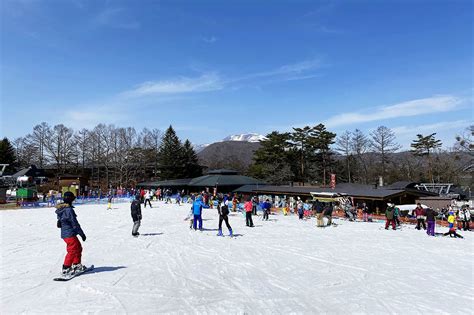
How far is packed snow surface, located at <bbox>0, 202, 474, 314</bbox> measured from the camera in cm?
533

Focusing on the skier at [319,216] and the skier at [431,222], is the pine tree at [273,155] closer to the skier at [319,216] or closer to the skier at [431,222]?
the skier at [319,216]

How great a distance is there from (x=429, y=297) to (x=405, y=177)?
53.3 metres

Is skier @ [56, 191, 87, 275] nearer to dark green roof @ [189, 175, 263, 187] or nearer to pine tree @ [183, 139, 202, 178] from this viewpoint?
dark green roof @ [189, 175, 263, 187]

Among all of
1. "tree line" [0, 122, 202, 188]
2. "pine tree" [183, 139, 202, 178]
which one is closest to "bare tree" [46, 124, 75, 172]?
"tree line" [0, 122, 202, 188]

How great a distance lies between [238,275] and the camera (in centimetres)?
704

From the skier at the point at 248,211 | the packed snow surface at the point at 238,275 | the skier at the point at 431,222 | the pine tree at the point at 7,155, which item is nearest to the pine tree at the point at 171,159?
the pine tree at the point at 7,155

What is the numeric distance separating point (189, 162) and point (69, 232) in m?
53.3

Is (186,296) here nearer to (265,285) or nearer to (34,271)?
(265,285)

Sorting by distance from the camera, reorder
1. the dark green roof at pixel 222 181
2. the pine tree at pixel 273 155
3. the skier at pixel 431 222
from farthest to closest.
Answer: the pine tree at pixel 273 155 → the dark green roof at pixel 222 181 → the skier at pixel 431 222

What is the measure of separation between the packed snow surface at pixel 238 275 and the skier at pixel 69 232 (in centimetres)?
34

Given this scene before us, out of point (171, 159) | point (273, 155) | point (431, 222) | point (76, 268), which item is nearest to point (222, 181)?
point (273, 155)

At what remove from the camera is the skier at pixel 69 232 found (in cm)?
647

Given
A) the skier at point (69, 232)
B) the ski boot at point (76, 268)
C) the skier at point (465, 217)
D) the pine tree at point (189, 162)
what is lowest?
the skier at point (465, 217)

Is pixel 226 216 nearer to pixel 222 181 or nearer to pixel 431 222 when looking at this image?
pixel 431 222
